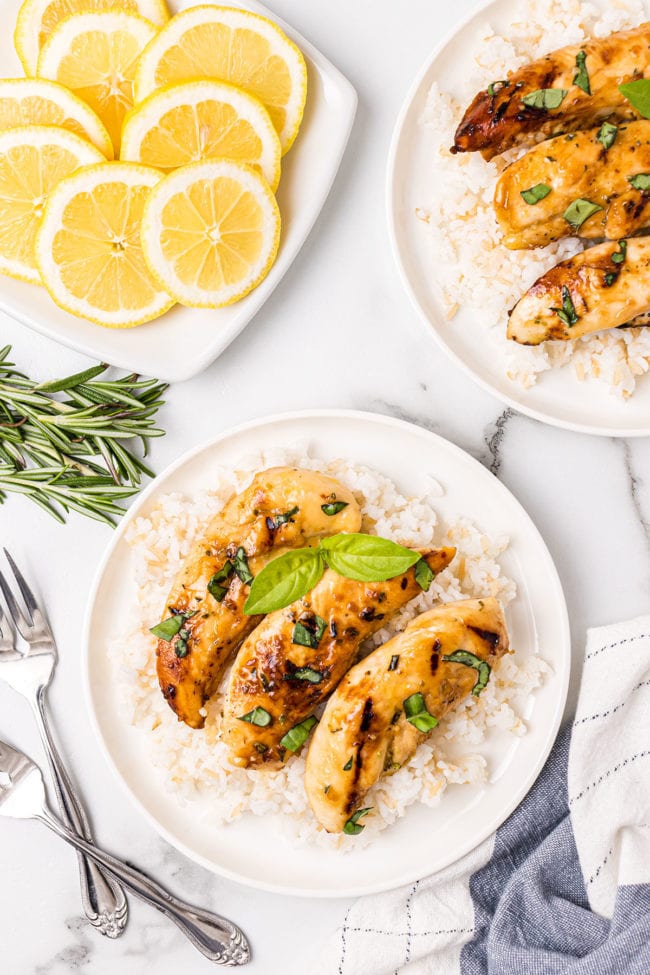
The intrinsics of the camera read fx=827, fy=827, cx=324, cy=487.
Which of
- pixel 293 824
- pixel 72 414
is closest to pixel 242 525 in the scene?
pixel 72 414

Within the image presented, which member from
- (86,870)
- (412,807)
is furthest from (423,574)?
(86,870)

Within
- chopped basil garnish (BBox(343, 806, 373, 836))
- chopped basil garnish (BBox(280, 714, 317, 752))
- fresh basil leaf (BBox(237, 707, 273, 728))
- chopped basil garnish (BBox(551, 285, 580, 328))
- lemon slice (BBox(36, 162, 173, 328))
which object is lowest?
chopped basil garnish (BBox(343, 806, 373, 836))

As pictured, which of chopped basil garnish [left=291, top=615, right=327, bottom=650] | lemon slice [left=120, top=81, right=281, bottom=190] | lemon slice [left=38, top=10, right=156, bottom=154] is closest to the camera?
chopped basil garnish [left=291, top=615, right=327, bottom=650]

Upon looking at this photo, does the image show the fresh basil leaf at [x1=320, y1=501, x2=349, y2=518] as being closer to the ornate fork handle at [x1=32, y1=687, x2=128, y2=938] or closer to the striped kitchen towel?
the striped kitchen towel

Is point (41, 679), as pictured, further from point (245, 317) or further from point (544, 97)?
point (544, 97)

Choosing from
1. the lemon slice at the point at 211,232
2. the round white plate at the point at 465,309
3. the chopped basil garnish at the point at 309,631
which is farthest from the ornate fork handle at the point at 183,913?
the round white plate at the point at 465,309

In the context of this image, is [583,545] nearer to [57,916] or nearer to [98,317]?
[98,317]

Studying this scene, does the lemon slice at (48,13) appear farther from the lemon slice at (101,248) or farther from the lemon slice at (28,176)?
the lemon slice at (101,248)

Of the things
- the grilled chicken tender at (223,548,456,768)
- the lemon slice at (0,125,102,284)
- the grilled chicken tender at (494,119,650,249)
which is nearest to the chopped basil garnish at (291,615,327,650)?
the grilled chicken tender at (223,548,456,768)
